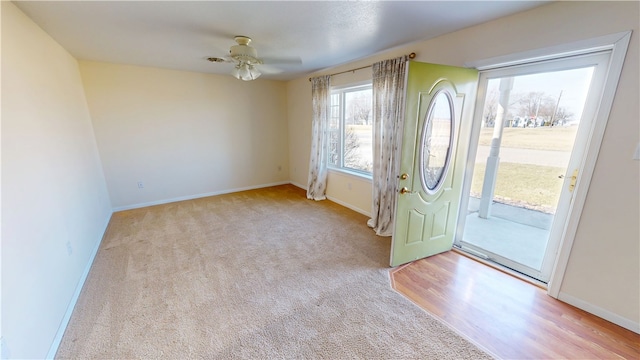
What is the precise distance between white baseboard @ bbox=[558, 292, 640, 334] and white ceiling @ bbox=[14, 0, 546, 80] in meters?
2.29

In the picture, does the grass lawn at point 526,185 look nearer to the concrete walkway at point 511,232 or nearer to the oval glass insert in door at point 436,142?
the concrete walkway at point 511,232

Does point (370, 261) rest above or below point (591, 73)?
below

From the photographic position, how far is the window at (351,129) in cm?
367

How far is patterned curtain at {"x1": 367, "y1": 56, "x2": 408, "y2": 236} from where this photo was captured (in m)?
2.83

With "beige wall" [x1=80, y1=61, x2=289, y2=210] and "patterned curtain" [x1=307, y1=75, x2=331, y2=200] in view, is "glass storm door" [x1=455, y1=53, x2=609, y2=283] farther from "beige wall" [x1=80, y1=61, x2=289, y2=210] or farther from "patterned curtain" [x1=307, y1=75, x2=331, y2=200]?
"beige wall" [x1=80, y1=61, x2=289, y2=210]

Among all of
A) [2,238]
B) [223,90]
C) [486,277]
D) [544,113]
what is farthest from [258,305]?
[223,90]

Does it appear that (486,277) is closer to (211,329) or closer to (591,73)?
(591,73)

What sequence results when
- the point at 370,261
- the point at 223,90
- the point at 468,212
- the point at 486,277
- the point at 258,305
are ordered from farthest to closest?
the point at 223,90 → the point at 468,212 → the point at 370,261 → the point at 486,277 → the point at 258,305

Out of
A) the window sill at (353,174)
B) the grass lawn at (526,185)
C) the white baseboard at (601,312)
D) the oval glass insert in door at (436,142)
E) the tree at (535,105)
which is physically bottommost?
the white baseboard at (601,312)

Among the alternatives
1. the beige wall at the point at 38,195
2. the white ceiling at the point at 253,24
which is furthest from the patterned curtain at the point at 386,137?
the beige wall at the point at 38,195

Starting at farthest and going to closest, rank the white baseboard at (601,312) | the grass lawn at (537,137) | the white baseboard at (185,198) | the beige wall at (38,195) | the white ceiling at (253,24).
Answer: the white baseboard at (185,198)
the grass lawn at (537,137)
the white ceiling at (253,24)
the white baseboard at (601,312)
the beige wall at (38,195)

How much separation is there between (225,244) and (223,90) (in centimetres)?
298

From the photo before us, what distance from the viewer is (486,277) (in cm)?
222

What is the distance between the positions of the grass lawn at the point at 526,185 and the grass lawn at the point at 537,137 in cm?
18
